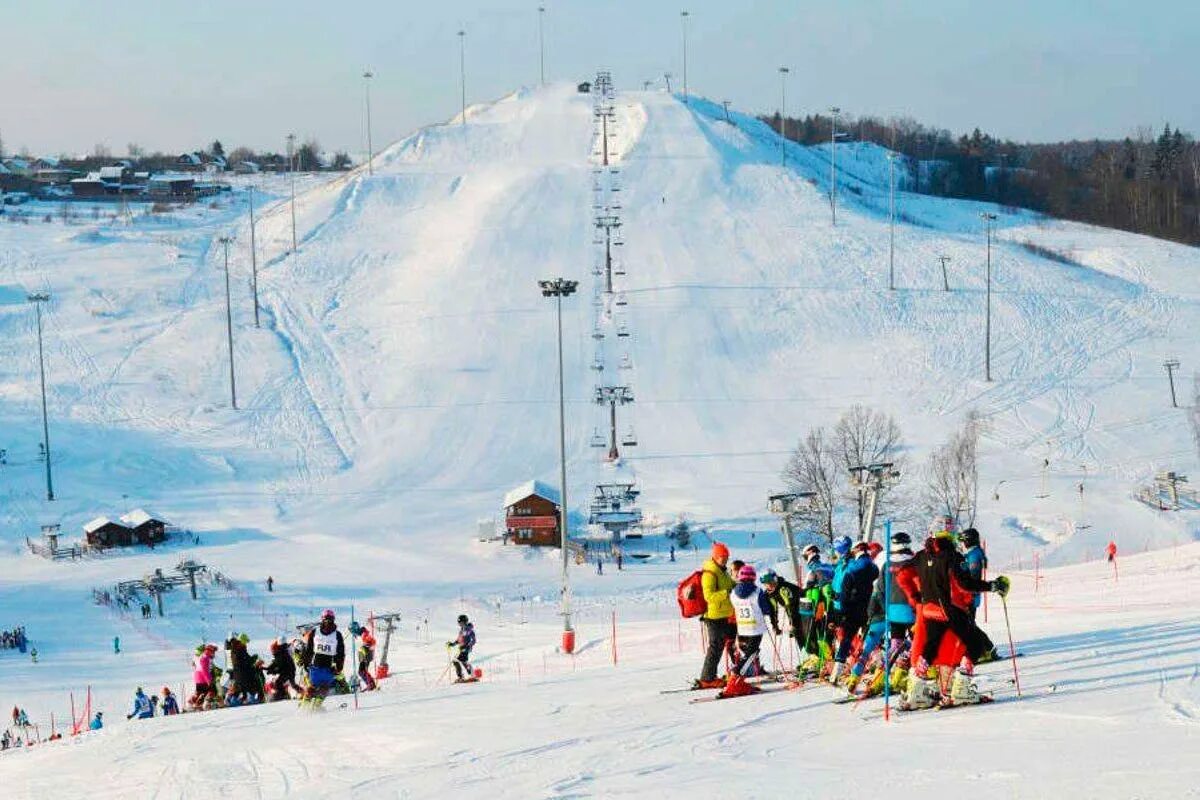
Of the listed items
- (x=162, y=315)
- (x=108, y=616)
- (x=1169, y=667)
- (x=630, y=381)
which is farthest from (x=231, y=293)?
(x=1169, y=667)

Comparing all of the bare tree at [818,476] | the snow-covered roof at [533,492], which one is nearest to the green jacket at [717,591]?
the bare tree at [818,476]


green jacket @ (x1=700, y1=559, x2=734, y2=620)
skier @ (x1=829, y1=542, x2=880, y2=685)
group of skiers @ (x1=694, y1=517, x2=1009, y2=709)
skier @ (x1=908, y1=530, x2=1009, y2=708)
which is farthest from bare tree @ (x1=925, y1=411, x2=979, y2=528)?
skier @ (x1=908, y1=530, x2=1009, y2=708)

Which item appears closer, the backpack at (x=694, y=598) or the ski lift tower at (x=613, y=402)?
the backpack at (x=694, y=598)

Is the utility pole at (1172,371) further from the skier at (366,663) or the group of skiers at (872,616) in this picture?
the group of skiers at (872,616)

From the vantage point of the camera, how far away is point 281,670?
16.3 m

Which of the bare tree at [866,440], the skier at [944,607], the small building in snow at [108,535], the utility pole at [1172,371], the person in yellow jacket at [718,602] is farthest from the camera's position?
the utility pole at [1172,371]

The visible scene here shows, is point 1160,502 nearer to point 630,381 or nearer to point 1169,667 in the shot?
point 630,381

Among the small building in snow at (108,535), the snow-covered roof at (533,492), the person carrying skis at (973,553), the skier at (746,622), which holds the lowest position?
the small building in snow at (108,535)

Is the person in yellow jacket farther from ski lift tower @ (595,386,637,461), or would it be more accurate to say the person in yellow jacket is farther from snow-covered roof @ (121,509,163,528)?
ski lift tower @ (595,386,637,461)

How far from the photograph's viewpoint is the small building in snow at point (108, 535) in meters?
40.2

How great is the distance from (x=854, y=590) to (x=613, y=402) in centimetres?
3805

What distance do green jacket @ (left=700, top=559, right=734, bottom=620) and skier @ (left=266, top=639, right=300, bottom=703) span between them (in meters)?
6.46

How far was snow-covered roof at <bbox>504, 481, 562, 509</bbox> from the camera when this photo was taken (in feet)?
132

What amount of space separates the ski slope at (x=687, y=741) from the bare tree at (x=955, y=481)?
79.6 feet
